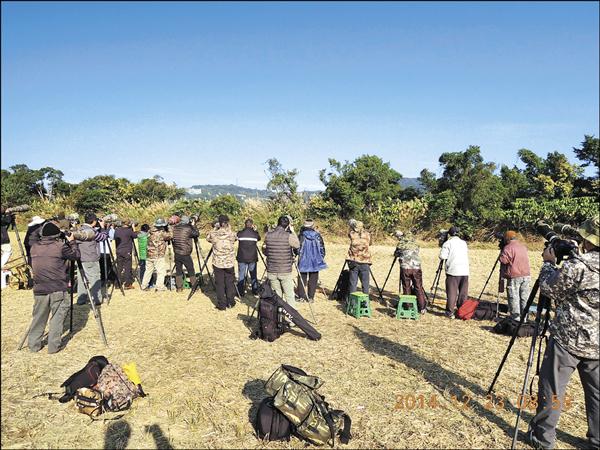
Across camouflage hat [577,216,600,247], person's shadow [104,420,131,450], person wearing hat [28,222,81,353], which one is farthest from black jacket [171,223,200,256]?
camouflage hat [577,216,600,247]

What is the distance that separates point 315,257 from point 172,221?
13.2ft

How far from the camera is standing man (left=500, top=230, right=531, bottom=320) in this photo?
7891 mm

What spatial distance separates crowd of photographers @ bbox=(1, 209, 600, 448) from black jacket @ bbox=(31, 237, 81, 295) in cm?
1

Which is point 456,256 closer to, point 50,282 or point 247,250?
point 247,250

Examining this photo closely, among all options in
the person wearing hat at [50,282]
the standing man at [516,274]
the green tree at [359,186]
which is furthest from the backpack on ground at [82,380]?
the green tree at [359,186]

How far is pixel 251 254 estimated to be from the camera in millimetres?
10023

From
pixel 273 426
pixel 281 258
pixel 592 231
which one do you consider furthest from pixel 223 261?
pixel 592 231

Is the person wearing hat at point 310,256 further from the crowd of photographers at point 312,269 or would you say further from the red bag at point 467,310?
the red bag at point 467,310

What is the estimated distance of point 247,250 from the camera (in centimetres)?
997

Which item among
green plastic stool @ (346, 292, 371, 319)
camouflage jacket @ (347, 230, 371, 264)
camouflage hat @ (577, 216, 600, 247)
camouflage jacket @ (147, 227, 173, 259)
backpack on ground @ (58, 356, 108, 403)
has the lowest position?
backpack on ground @ (58, 356, 108, 403)

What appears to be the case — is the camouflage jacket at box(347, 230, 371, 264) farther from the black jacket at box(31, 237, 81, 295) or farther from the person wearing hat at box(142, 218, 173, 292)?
the black jacket at box(31, 237, 81, 295)

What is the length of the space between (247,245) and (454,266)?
4.72 metres

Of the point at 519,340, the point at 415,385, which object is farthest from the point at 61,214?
the point at 519,340

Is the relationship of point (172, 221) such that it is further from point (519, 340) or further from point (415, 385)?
point (519, 340)
